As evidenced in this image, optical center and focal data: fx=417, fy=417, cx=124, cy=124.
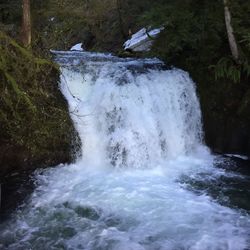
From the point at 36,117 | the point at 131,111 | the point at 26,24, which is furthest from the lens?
the point at 131,111

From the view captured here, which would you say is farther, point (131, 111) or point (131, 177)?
point (131, 111)

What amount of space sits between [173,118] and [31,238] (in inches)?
216

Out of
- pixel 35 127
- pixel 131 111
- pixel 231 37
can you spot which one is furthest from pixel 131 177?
pixel 231 37

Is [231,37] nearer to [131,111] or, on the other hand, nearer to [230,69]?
[230,69]

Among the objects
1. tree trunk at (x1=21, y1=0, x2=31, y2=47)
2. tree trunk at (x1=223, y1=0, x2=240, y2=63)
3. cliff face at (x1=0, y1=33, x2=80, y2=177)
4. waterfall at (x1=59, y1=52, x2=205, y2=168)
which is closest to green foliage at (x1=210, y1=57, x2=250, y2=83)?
tree trunk at (x1=223, y1=0, x2=240, y2=63)

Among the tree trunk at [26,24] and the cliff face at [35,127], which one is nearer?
the cliff face at [35,127]

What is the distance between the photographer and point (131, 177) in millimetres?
9188

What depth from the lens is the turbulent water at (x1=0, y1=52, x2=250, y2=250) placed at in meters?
6.73

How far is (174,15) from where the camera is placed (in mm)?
10781

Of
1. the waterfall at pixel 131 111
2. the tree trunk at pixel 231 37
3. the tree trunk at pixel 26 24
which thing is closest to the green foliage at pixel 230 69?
the tree trunk at pixel 231 37

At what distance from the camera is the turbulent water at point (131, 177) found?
673 cm

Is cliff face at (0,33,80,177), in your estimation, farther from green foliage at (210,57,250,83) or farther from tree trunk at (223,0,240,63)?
tree trunk at (223,0,240,63)

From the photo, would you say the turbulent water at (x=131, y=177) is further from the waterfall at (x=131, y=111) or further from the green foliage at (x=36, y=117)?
the green foliage at (x=36, y=117)

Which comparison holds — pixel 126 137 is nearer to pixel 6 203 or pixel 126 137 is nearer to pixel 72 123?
pixel 72 123
